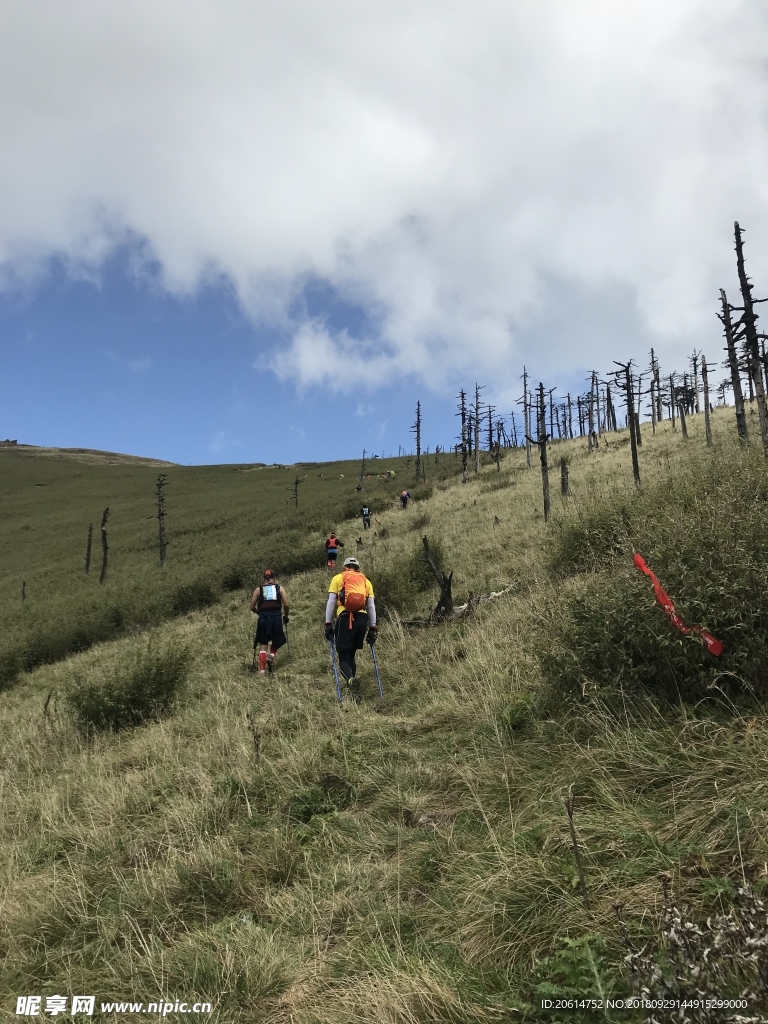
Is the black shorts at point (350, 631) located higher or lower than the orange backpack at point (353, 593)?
lower

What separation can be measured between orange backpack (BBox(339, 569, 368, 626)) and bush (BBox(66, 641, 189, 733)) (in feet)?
10.1

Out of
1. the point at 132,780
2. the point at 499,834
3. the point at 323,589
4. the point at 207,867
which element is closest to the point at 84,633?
the point at 323,589

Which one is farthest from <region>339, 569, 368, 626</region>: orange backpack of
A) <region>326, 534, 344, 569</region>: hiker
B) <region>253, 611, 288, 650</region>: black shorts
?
<region>326, 534, 344, 569</region>: hiker

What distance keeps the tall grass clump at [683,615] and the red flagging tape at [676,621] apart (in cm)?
4

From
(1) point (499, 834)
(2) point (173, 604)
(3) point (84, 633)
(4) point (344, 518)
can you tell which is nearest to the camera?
(1) point (499, 834)

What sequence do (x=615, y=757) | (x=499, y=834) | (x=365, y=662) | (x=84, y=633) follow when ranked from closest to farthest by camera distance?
(x=499, y=834), (x=615, y=757), (x=365, y=662), (x=84, y=633)

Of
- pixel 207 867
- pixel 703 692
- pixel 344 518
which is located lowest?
pixel 207 867

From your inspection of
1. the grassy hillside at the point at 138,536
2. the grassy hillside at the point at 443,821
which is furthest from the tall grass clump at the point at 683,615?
the grassy hillside at the point at 138,536

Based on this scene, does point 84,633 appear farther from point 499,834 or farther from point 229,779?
point 499,834

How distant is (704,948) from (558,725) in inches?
85.9

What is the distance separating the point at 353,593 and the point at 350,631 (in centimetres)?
51

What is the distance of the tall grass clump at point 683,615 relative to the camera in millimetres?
3346

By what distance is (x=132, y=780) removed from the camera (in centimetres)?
513

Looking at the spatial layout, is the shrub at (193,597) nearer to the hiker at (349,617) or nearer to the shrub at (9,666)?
the shrub at (9,666)
